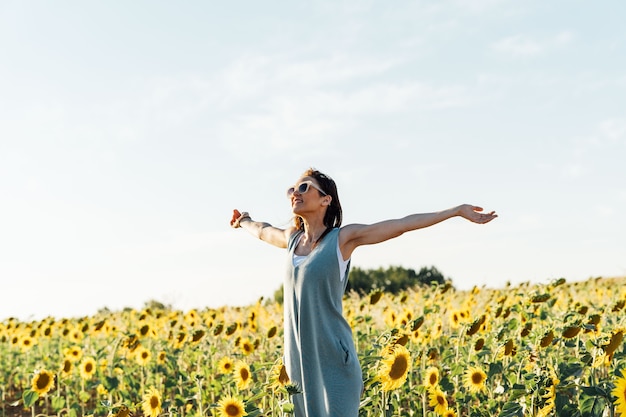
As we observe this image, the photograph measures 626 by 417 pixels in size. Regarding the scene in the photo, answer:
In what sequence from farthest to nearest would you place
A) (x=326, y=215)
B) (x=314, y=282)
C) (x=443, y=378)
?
(x=443, y=378)
(x=326, y=215)
(x=314, y=282)

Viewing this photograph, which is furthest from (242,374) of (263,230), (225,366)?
(263,230)

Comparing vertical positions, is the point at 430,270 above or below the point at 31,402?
above

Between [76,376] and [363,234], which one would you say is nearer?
[363,234]

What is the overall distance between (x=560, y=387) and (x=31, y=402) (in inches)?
140

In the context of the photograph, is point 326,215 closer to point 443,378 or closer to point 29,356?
point 443,378

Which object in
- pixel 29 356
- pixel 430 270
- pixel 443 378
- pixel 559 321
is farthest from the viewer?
pixel 430 270

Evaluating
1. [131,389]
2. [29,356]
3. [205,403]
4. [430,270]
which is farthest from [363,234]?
[430,270]

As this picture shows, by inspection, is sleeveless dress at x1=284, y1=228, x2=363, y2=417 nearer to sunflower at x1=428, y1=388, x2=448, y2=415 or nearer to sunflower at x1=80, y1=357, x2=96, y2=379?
sunflower at x1=428, y1=388, x2=448, y2=415

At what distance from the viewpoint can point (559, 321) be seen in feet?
19.7

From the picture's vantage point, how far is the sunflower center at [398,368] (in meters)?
4.20

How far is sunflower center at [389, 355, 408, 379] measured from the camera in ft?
13.8

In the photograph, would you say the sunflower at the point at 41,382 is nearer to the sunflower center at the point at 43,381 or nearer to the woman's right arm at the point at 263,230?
the sunflower center at the point at 43,381

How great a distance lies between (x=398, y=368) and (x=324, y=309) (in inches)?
28.3

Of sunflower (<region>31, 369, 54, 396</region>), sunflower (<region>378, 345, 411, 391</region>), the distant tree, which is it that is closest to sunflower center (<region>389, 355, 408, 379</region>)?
sunflower (<region>378, 345, 411, 391</region>)
